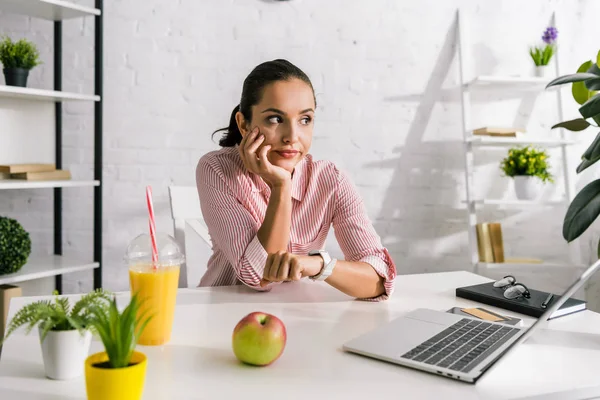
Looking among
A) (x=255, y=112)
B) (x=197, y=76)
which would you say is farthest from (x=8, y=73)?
(x=255, y=112)

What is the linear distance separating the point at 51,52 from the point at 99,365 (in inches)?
92.1

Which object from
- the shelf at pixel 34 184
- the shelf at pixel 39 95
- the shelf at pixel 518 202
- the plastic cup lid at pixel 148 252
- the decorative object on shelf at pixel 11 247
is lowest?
the decorative object on shelf at pixel 11 247

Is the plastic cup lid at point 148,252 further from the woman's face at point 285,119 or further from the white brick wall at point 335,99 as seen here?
the white brick wall at point 335,99

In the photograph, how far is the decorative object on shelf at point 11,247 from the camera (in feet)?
7.14

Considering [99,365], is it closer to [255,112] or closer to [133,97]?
[255,112]

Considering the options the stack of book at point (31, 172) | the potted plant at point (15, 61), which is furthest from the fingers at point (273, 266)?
the potted plant at point (15, 61)

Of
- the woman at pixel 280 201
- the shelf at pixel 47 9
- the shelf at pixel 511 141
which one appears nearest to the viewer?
the woman at pixel 280 201

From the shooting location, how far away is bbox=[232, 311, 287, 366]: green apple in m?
0.81

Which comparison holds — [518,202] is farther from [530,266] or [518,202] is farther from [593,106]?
[593,106]

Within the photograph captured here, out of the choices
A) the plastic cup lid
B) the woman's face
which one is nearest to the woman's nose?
the woman's face

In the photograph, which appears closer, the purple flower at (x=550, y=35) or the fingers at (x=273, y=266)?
the fingers at (x=273, y=266)

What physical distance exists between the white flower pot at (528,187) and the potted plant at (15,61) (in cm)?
225

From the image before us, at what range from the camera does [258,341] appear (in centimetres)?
80

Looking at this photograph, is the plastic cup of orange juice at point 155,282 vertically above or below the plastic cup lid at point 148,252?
below
